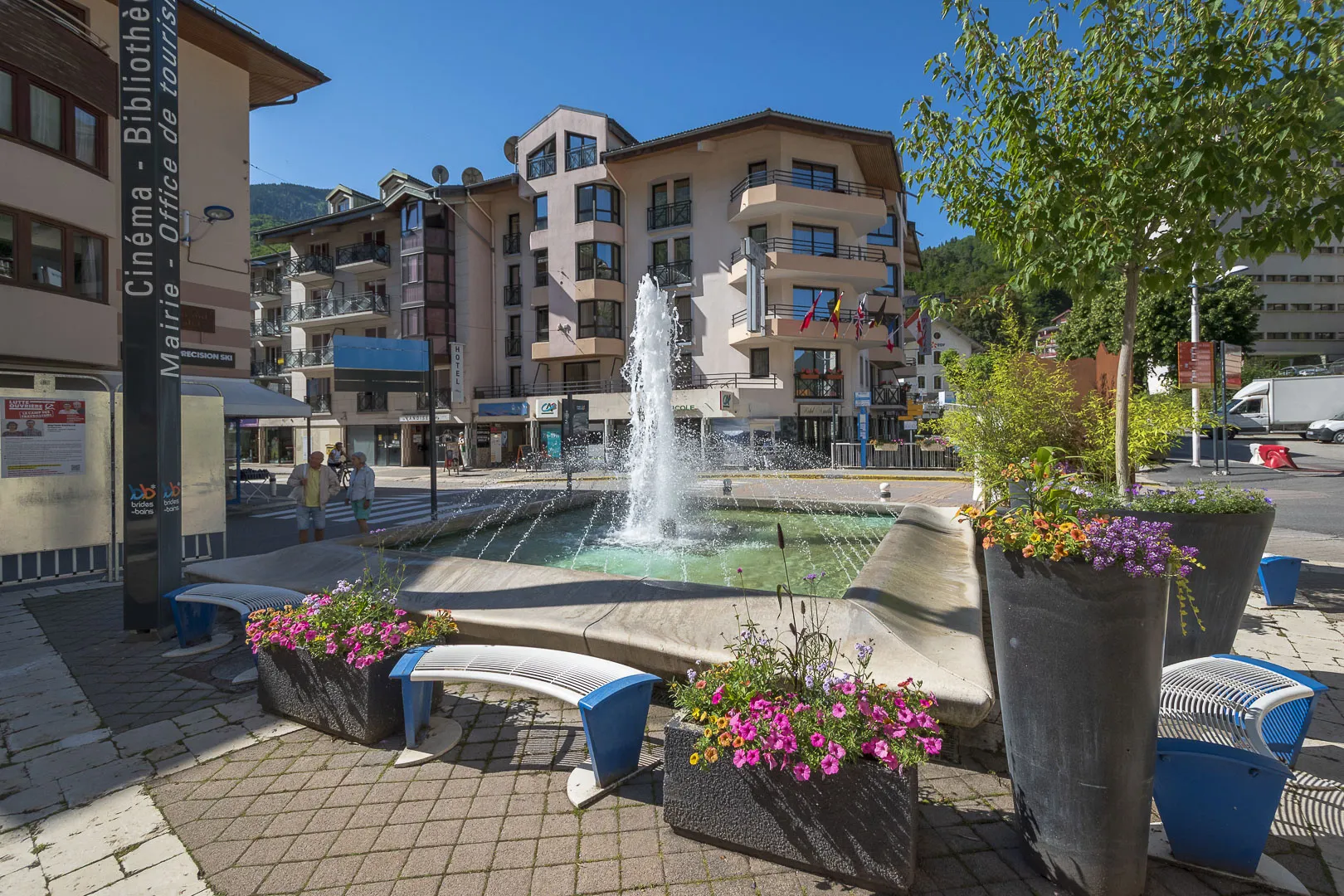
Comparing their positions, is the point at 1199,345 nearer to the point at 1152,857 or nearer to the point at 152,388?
the point at 1152,857

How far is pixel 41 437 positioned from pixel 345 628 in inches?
285

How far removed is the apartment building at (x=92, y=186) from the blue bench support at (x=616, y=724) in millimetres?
11683

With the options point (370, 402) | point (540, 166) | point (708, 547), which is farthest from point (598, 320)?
point (708, 547)

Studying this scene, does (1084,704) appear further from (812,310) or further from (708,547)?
(812,310)

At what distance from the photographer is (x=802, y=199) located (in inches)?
1224

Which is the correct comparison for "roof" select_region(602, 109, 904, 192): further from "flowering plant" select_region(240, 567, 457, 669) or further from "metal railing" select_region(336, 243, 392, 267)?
"flowering plant" select_region(240, 567, 457, 669)

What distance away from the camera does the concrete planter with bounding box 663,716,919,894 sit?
2.48 meters

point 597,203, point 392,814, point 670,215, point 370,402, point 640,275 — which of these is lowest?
point 392,814

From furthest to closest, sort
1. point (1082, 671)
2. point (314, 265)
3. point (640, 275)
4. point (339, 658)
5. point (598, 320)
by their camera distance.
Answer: point (314, 265) < point (640, 275) < point (598, 320) < point (339, 658) < point (1082, 671)

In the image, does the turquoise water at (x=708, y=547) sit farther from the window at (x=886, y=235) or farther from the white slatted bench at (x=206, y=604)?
the window at (x=886, y=235)

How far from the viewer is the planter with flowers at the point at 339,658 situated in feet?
12.6

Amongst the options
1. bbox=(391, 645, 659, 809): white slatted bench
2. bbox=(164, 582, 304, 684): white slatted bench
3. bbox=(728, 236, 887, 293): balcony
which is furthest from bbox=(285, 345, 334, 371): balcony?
bbox=(391, 645, 659, 809): white slatted bench

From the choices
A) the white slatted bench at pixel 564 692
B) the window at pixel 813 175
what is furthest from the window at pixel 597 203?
the white slatted bench at pixel 564 692

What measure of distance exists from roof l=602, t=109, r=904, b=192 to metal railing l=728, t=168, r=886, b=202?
1.79m
